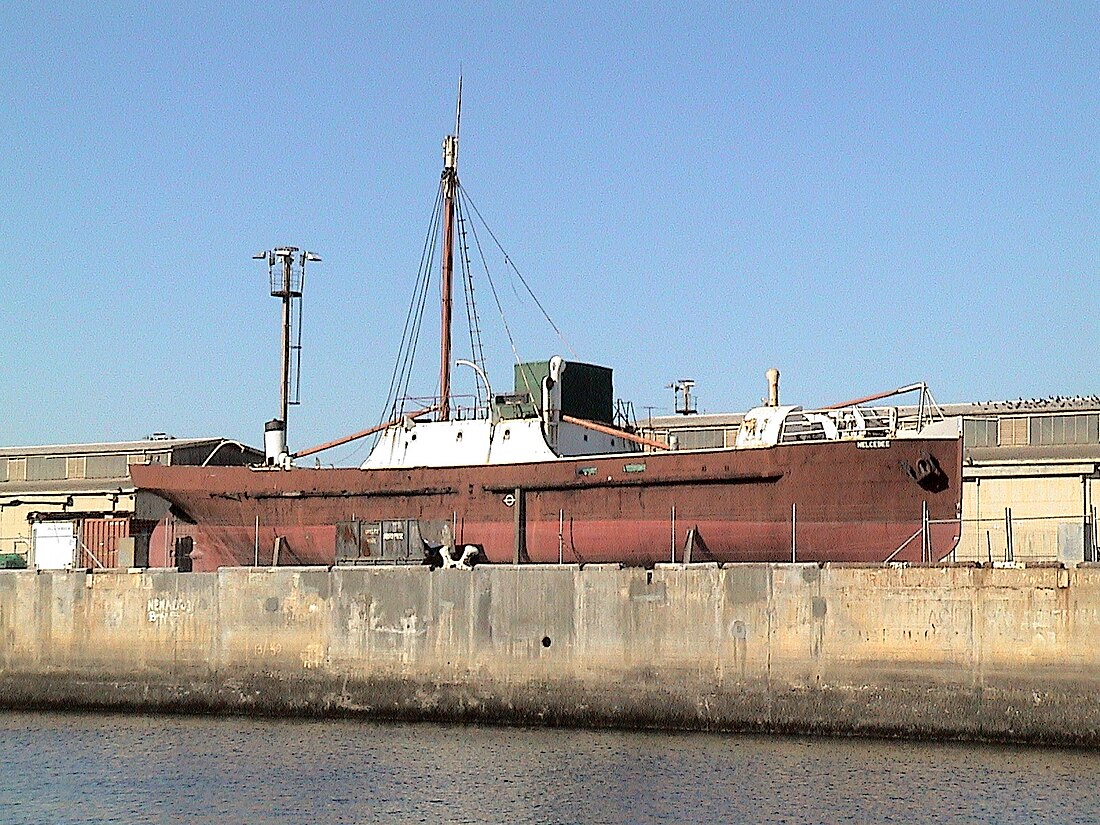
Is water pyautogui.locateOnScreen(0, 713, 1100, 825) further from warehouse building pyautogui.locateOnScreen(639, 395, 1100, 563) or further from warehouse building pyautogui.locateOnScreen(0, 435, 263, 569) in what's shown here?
warehouse building pyautogui.locateOnScreen(0, 435, 263, 569)

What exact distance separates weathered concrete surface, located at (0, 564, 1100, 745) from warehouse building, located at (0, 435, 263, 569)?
531cm

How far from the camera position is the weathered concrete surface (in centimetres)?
3253

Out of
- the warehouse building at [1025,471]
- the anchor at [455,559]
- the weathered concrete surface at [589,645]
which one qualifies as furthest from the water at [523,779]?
the warehouse building at [1025,471]

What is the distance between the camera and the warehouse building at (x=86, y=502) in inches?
1875

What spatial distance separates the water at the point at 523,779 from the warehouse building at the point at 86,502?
12.8 m

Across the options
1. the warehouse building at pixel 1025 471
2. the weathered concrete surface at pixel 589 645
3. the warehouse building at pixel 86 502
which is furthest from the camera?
the warehouse building at pixel 86 502

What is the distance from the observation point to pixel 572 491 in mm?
43656

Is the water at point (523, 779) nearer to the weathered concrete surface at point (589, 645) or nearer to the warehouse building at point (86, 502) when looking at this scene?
the weathered concrete surface at point (589, 645)

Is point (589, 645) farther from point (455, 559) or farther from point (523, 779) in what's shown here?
point (455, 559)

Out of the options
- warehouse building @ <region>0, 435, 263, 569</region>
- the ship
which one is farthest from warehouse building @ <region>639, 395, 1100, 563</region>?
warehouse building @ <region>0, 435, 263, 569</region>

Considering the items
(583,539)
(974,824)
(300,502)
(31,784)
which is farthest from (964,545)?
(31,784)

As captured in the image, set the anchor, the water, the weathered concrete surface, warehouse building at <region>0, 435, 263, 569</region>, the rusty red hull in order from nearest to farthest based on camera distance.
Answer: the water, the weathered concrete surface, the anchor, the rusty red hull, warehouse building at <region>0, 435, 263, 569</region>

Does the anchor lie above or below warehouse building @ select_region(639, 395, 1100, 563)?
below

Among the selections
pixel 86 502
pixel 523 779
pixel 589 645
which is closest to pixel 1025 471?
pixel 589 645
